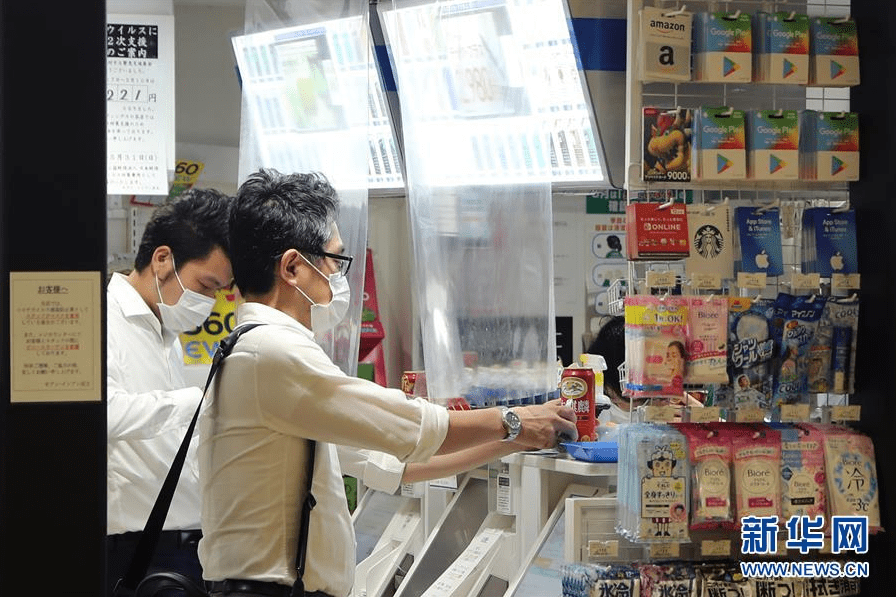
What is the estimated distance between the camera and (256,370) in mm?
2605

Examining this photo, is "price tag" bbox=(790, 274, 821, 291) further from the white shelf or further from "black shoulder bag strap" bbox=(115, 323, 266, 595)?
"black shoulder bag strap" bbox=(115, 323, 266, 595)

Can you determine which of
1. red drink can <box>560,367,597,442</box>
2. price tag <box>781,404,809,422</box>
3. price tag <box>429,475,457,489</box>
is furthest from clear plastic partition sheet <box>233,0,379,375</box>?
price tag <box>781,404,809,422</box>

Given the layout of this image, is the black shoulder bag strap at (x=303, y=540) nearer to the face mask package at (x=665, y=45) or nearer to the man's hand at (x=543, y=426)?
the man's hand at (x=543, y=426)

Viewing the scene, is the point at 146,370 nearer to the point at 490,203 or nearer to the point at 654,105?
the point at 490,203

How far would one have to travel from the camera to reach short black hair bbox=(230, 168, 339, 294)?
2805 millimetres

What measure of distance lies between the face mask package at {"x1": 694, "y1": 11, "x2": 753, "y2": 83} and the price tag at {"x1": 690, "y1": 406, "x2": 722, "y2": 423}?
0.96 m

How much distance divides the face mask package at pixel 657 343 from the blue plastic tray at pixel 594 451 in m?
0.27

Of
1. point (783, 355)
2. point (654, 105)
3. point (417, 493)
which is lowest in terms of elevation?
point (417, 493)

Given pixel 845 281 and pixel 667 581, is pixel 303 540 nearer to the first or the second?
pixel 667 581

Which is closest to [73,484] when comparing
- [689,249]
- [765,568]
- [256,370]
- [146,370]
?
[256,370]

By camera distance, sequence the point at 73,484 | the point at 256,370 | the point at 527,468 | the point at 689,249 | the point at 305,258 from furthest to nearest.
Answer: the point at 527,468, the point at 689,249, the point at 305,258, the point at 256,370, the point at 73,484

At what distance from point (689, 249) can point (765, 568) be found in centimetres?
97

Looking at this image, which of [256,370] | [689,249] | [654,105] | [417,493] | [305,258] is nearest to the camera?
[256,370]

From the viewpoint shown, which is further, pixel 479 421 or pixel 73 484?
pixel 479 421
